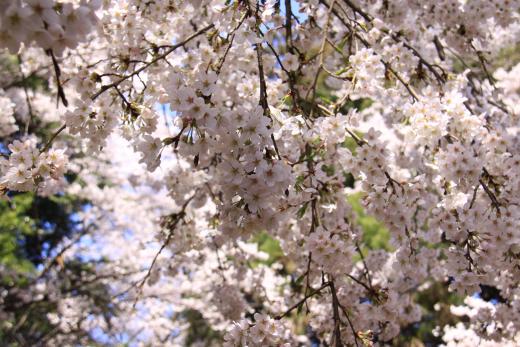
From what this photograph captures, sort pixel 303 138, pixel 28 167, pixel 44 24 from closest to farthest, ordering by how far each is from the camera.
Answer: pixel 44 24, pixel 28 167, pixel 303 138

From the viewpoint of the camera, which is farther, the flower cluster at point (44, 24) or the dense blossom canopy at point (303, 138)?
the dense blossom canopy at point (303, 138)

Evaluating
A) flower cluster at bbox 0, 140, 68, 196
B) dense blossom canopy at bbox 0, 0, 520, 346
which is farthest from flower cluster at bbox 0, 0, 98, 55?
flower cluster at bbox 0, 140, 68, 196

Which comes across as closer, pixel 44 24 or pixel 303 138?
pixel 44 24

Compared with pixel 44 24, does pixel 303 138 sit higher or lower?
higher

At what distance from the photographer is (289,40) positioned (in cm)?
269

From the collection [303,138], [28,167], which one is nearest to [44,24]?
[28,167]

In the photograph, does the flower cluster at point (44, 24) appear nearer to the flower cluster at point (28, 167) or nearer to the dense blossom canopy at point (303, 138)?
the dense blossom canopy at point (303, 138)

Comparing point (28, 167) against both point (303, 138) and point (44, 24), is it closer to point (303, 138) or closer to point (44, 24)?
point (44, 24)

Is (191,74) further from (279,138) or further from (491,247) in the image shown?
(491,247)

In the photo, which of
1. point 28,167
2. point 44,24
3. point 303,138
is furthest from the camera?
point 303,138

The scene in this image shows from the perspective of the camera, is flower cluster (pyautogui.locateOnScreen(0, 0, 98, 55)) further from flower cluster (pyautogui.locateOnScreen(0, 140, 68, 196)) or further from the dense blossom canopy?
flower cluster (pyautogui.locateOnScreen(0, 140, 68, 196))

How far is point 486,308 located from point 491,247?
1.72 meters

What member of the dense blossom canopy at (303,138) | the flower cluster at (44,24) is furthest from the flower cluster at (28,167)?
the flower cluster at (44,24)

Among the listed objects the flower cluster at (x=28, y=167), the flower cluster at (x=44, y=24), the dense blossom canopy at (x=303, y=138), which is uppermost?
the dense blossom canopy at (x=303, y=138)
